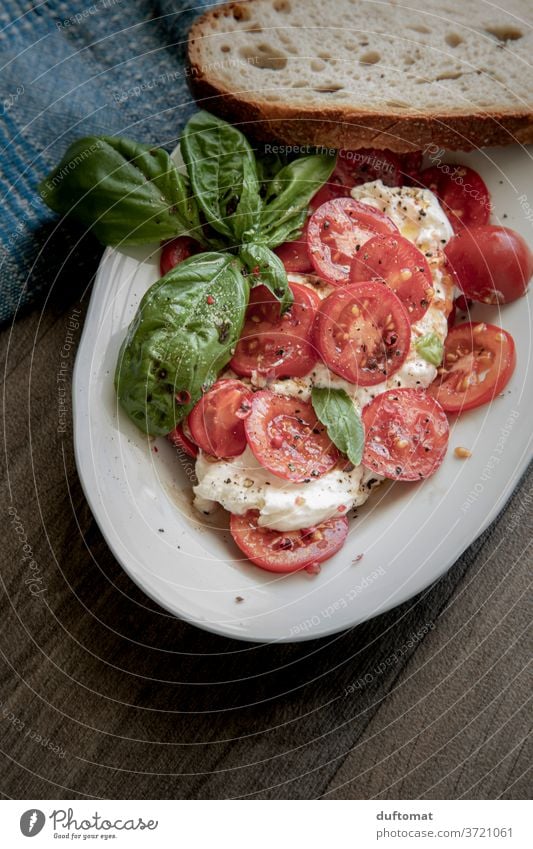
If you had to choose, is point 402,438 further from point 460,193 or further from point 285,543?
point 460,193

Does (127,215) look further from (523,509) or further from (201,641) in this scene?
(523,509)

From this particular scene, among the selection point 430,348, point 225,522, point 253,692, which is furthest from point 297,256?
point 253,692

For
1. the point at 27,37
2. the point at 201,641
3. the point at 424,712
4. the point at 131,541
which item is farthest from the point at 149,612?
the point at 27,37

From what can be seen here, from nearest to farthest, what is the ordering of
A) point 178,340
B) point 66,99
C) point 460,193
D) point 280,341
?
point 178,340 < point 280,341 < point 460,193 < point 66,99

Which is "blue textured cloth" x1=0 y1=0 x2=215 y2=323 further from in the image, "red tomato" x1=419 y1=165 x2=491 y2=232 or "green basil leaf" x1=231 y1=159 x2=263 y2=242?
"red tomato" x1=419 y1=165 x2=491 y2=232

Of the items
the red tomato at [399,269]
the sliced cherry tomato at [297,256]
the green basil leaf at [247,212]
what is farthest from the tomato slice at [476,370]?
the green basil leaf at [247,212]
